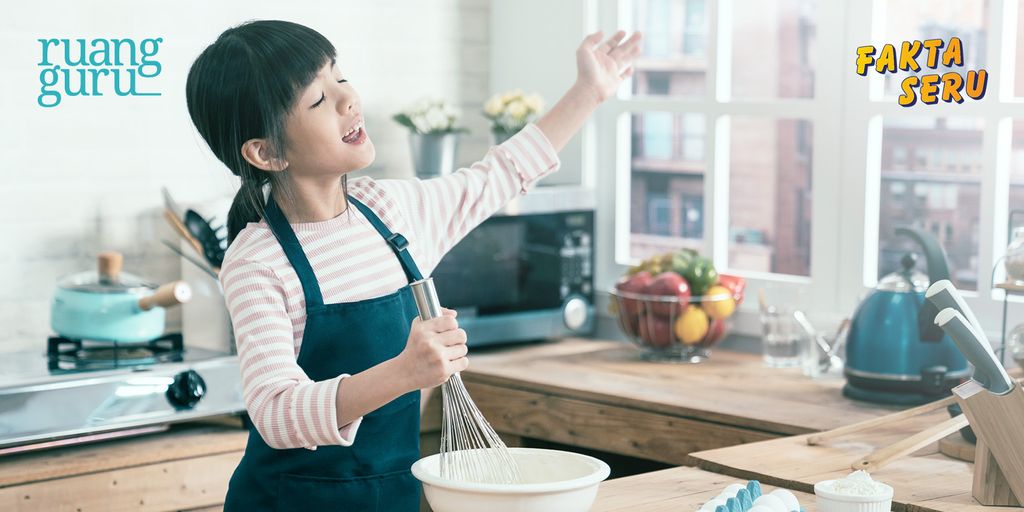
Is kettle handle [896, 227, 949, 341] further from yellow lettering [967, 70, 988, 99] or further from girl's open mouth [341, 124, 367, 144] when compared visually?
girl's open mouth [341, 124, 367, 144]

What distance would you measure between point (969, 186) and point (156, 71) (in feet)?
10.5

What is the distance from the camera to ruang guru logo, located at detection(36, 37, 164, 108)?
2555mm

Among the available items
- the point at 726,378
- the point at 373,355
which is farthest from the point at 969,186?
the point at 373,355

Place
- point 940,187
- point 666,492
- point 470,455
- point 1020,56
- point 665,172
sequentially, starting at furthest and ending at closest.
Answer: point 940,187
point 665,172
point 1020,56
point 666,492
point 470,455

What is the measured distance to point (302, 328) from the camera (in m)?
1.64

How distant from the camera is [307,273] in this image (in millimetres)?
1631

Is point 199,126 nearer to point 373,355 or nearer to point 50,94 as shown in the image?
point 373,355

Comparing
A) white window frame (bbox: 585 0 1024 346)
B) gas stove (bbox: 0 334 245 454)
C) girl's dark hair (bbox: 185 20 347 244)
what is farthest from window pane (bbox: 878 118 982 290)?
girl's dark hair (bbox: 185 20 347 244)

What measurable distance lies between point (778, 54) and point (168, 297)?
10.7 feet

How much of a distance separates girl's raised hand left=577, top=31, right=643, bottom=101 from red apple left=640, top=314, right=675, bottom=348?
0.97 meters

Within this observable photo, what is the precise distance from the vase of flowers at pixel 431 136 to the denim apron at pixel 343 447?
4.17 feet

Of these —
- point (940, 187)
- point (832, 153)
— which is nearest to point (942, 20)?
point (940, 187)

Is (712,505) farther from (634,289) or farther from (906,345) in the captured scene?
(634,289)

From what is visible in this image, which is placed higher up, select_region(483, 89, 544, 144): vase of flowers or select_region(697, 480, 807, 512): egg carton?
select_region(483, 89, 544, 144): vase of flowers
